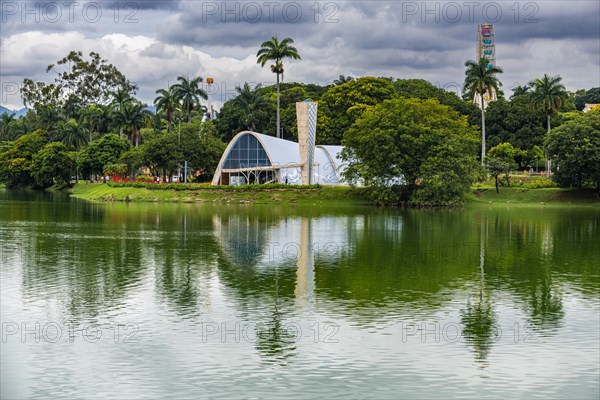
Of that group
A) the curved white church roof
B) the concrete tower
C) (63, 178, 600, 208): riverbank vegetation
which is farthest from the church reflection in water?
the curved white church roof

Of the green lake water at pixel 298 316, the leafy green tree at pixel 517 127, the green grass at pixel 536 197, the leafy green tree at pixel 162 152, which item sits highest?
the leafy green tree at pixel 517 127

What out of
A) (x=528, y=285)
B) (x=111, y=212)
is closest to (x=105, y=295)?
(x=528, y=285)

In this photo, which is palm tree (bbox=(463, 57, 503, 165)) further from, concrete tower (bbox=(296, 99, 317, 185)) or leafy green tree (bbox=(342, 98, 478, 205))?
concrete tower (bbox=(296, 99, 317, 185))

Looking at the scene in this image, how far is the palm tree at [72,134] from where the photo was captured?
13325 centimetres

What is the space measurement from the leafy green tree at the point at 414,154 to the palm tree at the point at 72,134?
205 ft

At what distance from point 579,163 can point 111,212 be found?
4863 cm

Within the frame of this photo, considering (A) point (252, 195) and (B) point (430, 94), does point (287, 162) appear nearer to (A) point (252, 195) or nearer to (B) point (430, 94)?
(A) point (252, 195)

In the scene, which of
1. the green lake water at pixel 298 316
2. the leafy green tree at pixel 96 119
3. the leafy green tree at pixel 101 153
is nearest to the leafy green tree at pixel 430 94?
the leafy green tree at pixel 101 153

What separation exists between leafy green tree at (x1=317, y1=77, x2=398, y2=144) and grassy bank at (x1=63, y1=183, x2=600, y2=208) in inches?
1165

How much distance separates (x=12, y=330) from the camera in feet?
76.4

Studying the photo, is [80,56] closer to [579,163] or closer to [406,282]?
[579,163]

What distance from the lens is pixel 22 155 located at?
447 ft

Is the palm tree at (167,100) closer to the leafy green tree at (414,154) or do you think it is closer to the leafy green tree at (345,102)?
the leafy green tree at (345,102)

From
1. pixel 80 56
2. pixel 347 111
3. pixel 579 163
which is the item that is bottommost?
pixel 579 163
